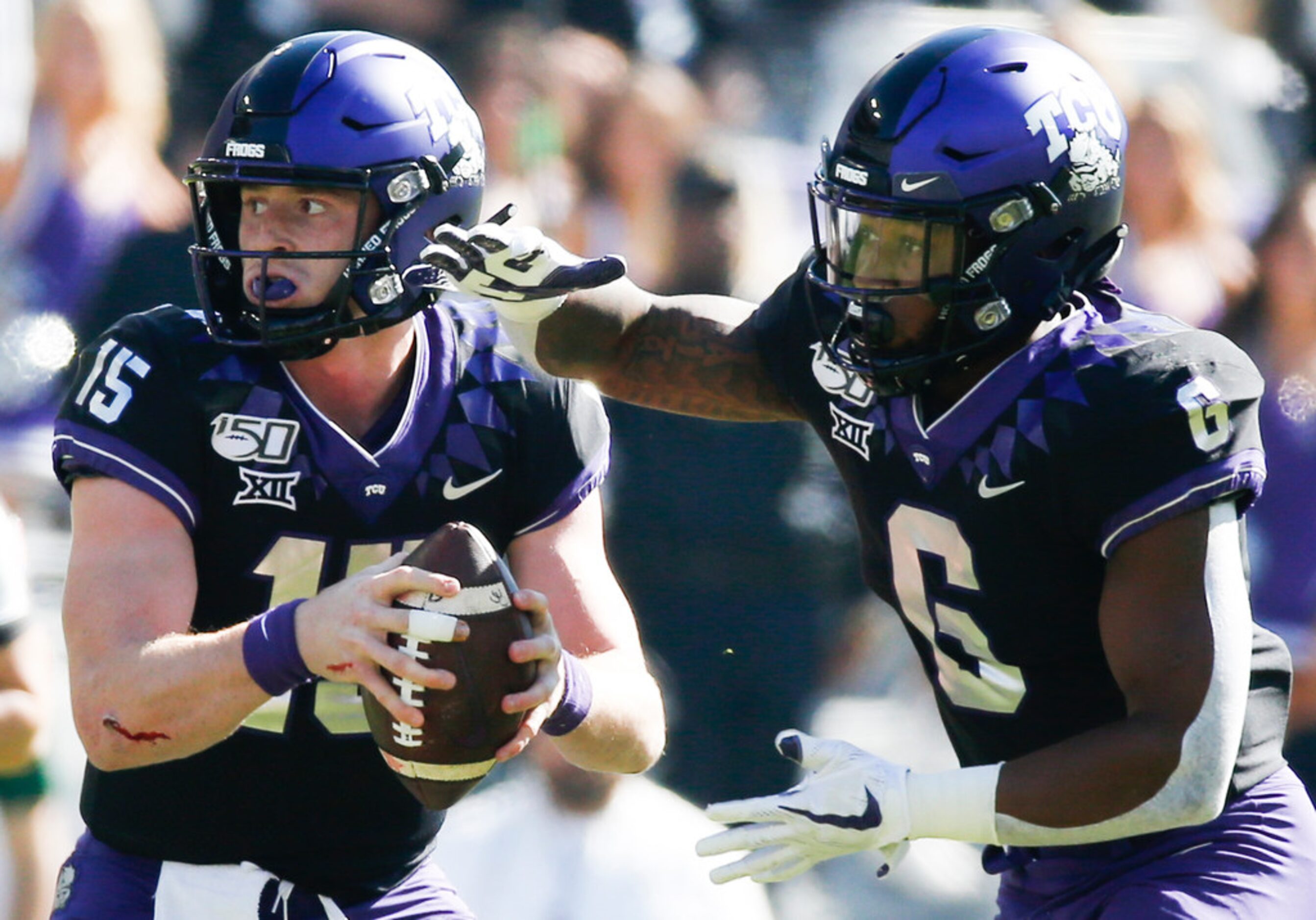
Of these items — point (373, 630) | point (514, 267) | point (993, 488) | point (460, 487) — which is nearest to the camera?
point (373, 630)

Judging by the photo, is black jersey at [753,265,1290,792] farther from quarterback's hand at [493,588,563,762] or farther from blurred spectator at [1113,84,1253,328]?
blurred spectator at [1113,84,1253,328]

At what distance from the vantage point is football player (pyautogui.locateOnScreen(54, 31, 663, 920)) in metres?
2.44

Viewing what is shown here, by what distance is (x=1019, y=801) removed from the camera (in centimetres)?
239

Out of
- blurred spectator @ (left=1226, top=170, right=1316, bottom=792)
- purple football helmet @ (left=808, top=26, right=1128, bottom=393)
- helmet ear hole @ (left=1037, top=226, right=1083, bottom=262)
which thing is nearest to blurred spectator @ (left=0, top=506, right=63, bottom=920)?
purple football helmet @ (left=808, top=26, right=1128, bottom=393)

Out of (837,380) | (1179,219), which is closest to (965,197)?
(837,380)

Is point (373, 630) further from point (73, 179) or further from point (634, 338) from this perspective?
point (73, 179)

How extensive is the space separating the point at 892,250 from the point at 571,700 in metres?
0.85

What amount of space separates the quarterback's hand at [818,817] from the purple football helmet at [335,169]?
36.1 inches

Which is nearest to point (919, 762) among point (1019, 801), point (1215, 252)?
point (1215, 252)

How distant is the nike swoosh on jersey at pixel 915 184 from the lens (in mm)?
2607

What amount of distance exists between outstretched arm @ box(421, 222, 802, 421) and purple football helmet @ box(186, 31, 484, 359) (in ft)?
0.41

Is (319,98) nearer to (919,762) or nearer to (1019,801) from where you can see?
(1019,801)

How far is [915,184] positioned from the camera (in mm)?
2617

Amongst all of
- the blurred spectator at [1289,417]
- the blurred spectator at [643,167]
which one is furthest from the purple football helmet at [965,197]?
the blurred spectator at [1289,417]
